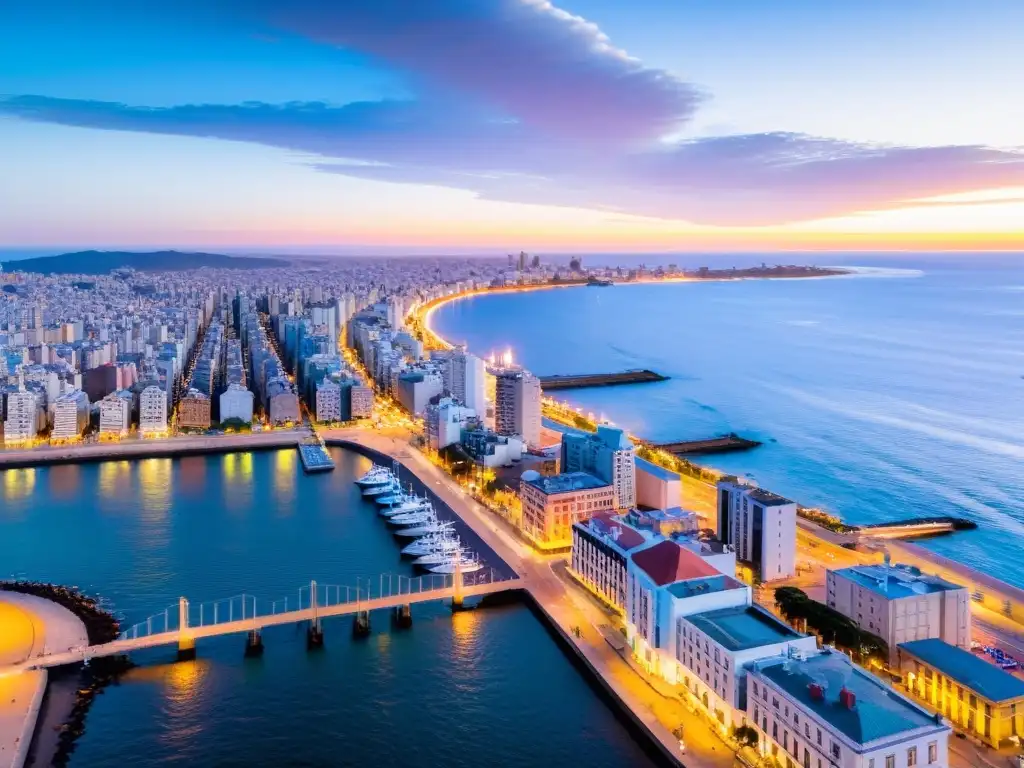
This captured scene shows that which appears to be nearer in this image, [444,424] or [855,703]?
[855,703]

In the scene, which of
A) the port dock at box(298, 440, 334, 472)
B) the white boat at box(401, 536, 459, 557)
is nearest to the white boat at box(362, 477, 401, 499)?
the port dock at box(298, 440, 334, 472)

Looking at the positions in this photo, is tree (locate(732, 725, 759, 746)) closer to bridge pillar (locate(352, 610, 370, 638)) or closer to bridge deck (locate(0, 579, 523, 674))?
bridge deck (locate(0, 579, 523, 674))

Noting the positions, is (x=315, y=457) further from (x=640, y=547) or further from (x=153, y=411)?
(x=640, y=547)

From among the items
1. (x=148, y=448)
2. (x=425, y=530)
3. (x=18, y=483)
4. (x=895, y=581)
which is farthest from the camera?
(x=148, y=448)

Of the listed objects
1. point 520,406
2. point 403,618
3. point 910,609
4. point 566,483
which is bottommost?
point 403,618

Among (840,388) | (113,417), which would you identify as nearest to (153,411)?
(113,417)

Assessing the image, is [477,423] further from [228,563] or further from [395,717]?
[395,717]
